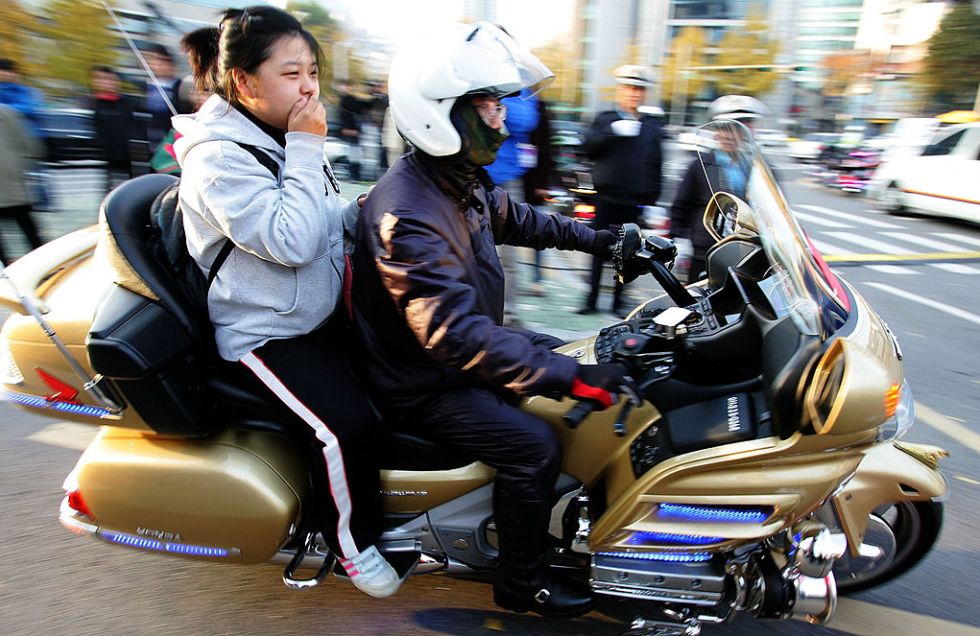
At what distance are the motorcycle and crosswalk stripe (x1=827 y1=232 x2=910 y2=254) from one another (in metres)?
7.91

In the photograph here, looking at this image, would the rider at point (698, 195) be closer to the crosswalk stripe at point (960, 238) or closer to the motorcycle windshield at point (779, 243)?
the motorcycle windshield at point (779, 243)

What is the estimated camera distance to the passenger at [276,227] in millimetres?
1837

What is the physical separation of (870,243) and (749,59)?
39.8 metres

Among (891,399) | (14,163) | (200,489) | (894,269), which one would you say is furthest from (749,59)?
(200,489)

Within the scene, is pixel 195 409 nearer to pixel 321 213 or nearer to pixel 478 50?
pixel 321 213

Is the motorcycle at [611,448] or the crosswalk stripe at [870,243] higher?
the motorcycle at [611,448]

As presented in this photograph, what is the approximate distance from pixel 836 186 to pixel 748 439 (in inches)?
649

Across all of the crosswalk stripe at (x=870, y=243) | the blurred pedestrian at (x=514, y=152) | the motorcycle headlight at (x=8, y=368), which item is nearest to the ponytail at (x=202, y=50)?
the motorcycle headlight at (x=8, y=368)

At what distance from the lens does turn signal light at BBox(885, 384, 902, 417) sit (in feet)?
5.83

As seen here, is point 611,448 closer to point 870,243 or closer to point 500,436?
point 500,436

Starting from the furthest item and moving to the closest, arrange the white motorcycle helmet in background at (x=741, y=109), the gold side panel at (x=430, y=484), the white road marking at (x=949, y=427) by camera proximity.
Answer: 1. the white motorcycle helmet in background at (x=741, y=109)
2. the white road marking at (x=949, y=427)
3. the gold side panel at (x=430, y=484)

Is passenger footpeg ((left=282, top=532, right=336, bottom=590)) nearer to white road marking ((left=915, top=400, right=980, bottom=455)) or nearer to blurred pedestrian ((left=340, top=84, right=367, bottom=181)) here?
white road marking ((left=915, top=400, right=980, bottom=455))

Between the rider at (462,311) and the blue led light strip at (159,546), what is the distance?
727mm

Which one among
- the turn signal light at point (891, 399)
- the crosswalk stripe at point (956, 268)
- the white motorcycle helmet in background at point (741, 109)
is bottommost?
the crosswalk stripe at point (956, 268)
